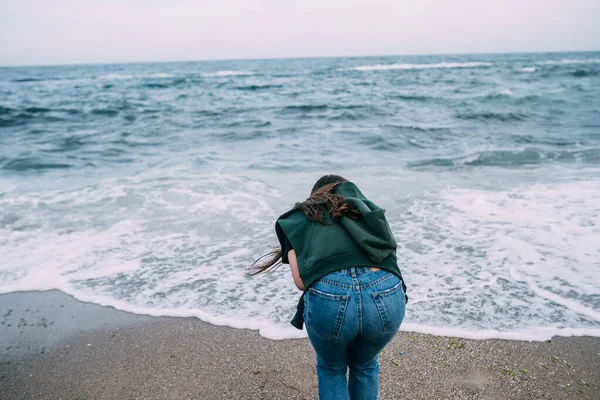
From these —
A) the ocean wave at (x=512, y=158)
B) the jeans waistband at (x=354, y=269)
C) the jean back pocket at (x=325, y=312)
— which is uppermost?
the jeans waistband at (x=354, y=269)

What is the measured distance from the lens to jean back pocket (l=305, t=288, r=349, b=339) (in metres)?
1.91

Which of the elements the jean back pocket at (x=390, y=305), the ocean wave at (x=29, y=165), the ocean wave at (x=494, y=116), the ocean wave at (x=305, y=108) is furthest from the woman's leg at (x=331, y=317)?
the ocean wave at (x=305, y=108)

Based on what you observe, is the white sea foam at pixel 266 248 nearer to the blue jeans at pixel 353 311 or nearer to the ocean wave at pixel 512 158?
the blue jeans at pixel 353 311

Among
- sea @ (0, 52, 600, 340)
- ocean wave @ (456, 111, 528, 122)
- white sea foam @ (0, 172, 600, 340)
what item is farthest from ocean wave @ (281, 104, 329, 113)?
white sea foam @ (0, 172, 600, 340)

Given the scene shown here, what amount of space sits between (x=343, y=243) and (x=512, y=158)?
1035 centimetres

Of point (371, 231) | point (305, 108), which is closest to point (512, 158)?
point (371, 231)

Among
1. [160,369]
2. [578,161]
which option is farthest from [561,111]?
[160,369]

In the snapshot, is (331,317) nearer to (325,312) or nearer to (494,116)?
(325,312)

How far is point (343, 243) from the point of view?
6.44 feet

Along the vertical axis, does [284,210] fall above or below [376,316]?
below

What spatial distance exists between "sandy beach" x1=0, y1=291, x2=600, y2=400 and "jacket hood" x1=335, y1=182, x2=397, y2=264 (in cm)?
149

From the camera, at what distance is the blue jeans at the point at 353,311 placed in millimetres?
1907

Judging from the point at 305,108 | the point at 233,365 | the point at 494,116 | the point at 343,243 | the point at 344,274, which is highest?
the point at 343,243

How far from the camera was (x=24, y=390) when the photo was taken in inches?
124
